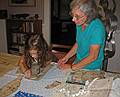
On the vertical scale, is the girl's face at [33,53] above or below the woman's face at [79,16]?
below

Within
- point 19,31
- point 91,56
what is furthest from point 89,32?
point 19,31

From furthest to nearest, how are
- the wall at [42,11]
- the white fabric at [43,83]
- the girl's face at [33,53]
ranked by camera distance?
the wall at [42,11] < the girl's face at [33,53] < the white fabric at [43,83]

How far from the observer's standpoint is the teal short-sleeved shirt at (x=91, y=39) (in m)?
1.42

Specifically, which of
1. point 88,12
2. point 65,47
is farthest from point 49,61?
point 65,47

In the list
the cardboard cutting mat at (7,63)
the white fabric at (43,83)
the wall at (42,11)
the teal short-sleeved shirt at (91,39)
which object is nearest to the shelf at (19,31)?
the wall at (42,11)

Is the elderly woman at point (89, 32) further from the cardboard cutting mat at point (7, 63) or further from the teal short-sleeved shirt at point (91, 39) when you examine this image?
the cardboard cutting mat at point (7, 63)

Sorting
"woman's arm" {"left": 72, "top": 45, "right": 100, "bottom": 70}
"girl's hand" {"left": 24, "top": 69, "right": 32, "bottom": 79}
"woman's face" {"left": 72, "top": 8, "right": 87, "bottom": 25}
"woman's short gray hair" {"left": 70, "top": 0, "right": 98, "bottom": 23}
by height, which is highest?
"woman's short gray hair" {"left": 70, "top": 0, "right": 98, "bottom": 23}

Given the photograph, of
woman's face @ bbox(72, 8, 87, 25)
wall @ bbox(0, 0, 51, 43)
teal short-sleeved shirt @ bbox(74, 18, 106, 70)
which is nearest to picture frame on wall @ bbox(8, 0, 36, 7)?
wall @ bbox(0, 0, 51, 43)

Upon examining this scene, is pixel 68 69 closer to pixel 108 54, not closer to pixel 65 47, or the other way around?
pixel 108 54

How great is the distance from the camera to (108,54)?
2.26 meters

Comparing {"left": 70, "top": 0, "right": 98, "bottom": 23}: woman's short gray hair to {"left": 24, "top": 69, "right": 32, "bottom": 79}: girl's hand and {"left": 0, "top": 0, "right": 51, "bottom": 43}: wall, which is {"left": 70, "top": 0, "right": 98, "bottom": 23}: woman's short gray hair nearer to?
{"left": 24, "top": 69, "right": 32, "bottom": 79}: girl's hand

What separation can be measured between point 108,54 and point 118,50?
0.89 m

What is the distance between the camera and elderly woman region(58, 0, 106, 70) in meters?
1.38

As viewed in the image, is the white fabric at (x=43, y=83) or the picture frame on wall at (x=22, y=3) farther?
the picture frame on wall at (x=22, y=3)
